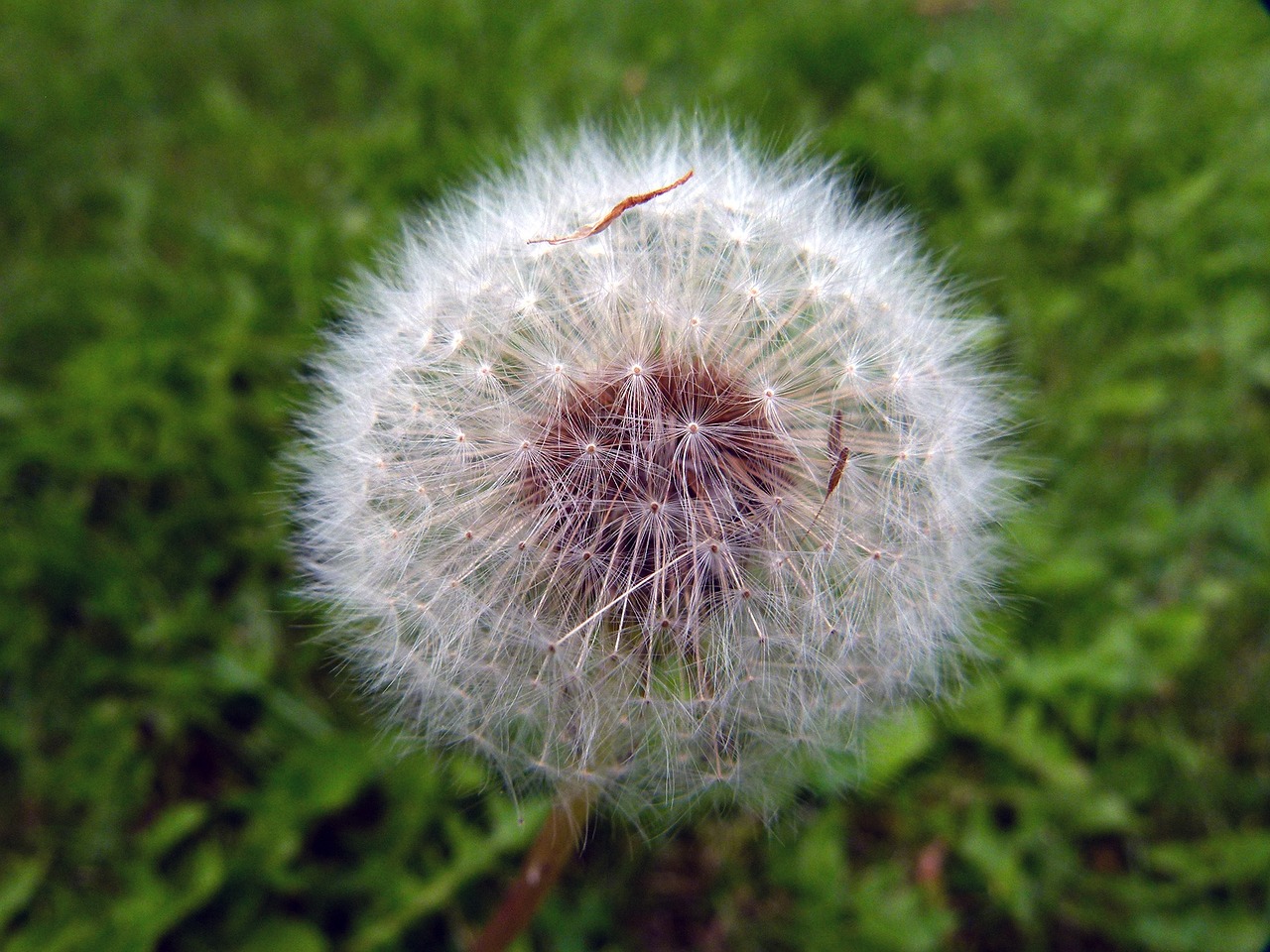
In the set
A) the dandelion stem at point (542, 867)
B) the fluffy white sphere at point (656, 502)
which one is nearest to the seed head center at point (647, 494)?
the fluffy white sphere at point (656, 502)

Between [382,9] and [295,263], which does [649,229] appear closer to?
[295,263]

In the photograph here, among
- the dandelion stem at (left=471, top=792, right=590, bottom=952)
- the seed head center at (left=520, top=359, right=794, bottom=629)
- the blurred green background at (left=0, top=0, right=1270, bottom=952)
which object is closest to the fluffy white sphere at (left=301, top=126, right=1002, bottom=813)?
the seed head center at (left=520, top=359, right=794, bottom=629)

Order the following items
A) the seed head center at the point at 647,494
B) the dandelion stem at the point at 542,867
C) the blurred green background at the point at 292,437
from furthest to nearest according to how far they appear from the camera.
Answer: the blurred green background at the point at 292,437, the dandelion stem at the point at 542,867, the seed head center at the point at 647,494

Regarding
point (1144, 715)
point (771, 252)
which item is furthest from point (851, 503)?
point (1144, 715)

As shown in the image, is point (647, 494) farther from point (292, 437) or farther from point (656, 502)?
point (292, 437)

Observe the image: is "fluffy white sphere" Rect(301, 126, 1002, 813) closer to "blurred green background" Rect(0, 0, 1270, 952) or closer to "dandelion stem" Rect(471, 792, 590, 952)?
"dandelion stem" Rect(471, 792, 590, 952)

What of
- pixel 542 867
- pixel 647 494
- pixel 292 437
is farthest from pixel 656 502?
pixel 292 437

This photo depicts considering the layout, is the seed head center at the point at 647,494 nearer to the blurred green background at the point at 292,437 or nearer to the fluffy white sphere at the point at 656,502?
the fluffy white sphere at the point at 656,502
